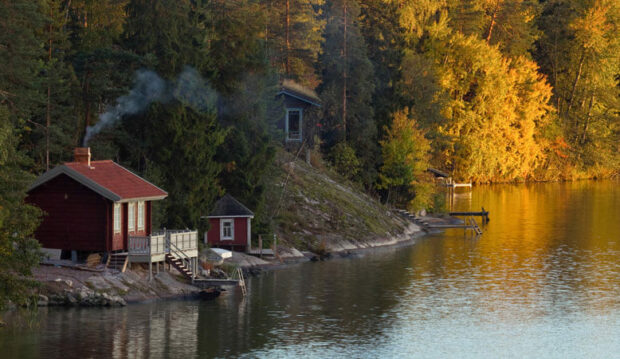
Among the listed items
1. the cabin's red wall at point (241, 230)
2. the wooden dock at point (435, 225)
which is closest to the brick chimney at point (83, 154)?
the cabin's red wall at point (241, 230)

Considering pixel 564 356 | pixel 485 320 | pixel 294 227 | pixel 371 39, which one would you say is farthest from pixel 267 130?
pixel 371 39

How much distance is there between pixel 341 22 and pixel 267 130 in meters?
36.2

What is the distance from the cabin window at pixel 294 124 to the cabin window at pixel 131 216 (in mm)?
40241

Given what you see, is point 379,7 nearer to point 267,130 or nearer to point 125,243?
point 267,130

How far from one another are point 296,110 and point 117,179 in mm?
41277

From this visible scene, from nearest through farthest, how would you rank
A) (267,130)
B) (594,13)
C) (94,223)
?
(94,223)
(267,130)
(594,13)

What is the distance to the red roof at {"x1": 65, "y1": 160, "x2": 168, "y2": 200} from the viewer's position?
2138 inches

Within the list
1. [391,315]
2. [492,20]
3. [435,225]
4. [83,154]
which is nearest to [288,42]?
[435,225]

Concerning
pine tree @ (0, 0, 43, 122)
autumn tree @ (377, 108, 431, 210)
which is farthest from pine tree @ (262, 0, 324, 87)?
pine tree @ (0, 0, 43, 122)

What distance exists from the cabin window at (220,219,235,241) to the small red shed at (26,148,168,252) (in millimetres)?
12472

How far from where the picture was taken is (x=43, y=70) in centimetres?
6172

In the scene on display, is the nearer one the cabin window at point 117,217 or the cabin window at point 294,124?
the cabin window at point 117,217

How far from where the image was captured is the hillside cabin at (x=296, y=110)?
307ft

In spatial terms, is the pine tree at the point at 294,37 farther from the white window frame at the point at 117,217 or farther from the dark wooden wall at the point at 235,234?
the white window frame at the point at 117,217
